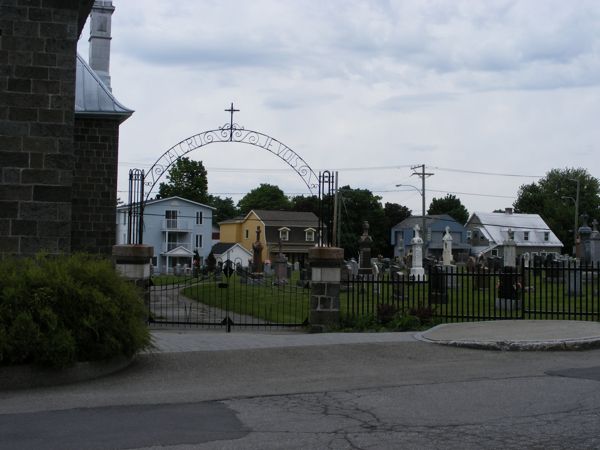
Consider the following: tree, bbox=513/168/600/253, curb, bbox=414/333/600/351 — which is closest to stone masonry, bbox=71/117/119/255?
curb, bbox=414/333/600/351

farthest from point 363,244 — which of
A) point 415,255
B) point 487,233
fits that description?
point 487,233

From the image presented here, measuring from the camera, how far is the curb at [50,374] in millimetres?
8797

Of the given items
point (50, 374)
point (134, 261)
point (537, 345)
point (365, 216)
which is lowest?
point (50, 374)

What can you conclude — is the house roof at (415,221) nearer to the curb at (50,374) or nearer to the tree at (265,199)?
the tree at (265,199)

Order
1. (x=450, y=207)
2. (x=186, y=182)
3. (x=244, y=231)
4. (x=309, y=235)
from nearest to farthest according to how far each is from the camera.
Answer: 1. (x=186, y=182)
2. (x=309, y=235)
3. (x=244, y=231)
4. (x=450, y=207)

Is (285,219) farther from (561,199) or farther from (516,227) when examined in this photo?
(561,199)

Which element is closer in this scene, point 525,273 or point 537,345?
point 537,345

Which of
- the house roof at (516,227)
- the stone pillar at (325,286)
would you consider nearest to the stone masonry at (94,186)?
the stone pillar at (325,286)

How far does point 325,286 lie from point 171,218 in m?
58.2

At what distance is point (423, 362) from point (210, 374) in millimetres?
3066

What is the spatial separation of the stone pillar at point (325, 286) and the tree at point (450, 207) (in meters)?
96.6

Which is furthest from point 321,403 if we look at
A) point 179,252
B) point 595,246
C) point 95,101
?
point 179,252

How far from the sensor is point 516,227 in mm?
85625

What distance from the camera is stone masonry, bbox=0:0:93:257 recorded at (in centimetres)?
1234
